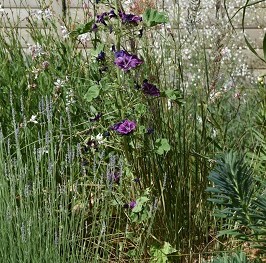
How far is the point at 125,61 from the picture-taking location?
3197 millimetres

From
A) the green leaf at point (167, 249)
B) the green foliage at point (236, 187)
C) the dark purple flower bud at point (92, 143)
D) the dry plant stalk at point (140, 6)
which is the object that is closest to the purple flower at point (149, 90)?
the dark purple flower bud at point (92, 143)

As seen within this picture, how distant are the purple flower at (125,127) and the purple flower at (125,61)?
235 millimetres

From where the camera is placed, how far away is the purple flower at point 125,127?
3.21 m

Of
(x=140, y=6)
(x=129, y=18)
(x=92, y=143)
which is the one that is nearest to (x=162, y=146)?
(x=92, y=143)

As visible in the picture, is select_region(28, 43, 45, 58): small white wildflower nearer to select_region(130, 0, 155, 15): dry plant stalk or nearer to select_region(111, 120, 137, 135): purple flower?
select_region(130, 0, 155, 15): dry plant stalk

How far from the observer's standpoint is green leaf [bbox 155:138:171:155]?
329 centimetres

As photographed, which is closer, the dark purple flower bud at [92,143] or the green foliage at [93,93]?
the green foliage at [93,93]

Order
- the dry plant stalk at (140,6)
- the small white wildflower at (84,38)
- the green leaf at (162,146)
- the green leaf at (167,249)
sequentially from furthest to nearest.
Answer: the small white wildflower at (84,38), the dry plant stalk at (140,6), the green leaf at (167,249), the green leaf at (162,146)

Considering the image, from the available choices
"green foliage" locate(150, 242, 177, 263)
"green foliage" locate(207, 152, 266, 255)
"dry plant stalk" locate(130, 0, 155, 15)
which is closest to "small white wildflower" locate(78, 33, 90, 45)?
"dry plant stalk" locate(130, 0, 155, 15)

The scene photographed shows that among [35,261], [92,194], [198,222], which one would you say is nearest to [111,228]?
[92,194]

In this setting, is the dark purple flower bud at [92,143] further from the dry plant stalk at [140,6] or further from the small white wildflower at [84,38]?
the small white wildflower at [84,38]

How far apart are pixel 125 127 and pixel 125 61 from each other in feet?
0.94

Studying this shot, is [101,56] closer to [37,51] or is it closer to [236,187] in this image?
[37,51]

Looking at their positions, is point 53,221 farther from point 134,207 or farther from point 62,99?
point 62,99
